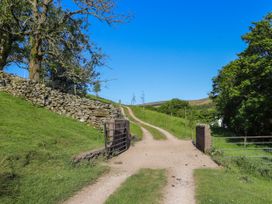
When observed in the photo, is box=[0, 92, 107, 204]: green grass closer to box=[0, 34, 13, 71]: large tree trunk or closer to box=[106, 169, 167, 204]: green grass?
box=[106, 169, 167, 204]: green grass

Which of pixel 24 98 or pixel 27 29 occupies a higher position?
pixel 27 29

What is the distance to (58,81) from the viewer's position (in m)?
28.0

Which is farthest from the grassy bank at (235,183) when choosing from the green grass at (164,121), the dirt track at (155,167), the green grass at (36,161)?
the green grass at (164,121)

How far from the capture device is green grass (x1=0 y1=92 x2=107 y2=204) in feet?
19.4

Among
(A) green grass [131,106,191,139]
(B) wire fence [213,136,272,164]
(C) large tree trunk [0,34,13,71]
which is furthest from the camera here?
(A) green grass [131,106,191,139]

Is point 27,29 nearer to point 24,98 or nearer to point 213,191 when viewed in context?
point 24,98

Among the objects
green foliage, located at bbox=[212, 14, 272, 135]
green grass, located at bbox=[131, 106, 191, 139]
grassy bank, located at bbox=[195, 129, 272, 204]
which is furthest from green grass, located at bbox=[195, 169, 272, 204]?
green grass, located at bbox=[131, 106, 191, 139]

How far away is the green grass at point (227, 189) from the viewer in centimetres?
626

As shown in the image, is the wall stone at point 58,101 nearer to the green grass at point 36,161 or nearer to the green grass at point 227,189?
the green grass at point 36,161

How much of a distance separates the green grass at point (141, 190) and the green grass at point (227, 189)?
3.29ft

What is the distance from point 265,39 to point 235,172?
1710cm

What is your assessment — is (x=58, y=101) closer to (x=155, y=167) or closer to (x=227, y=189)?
(x=155, y=167)

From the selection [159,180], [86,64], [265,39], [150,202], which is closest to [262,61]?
[265,39]

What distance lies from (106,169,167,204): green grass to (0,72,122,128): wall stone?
975 cm
